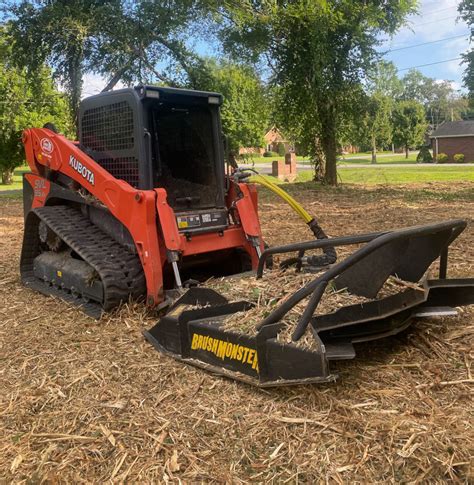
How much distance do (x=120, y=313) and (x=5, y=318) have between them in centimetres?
112

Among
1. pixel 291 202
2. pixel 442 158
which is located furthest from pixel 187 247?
pixel 442 158

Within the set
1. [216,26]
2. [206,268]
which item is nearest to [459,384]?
[206,268]

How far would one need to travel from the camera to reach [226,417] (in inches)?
113

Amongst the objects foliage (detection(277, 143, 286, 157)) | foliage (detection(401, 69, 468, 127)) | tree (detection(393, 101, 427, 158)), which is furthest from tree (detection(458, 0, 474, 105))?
foliage (detection(401, 69, 468, 127))

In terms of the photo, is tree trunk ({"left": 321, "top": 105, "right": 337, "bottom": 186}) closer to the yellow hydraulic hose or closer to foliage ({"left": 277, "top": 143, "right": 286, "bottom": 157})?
the yellow hydraulic hose

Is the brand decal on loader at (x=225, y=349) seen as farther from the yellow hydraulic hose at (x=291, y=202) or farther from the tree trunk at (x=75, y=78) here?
the tree trunk at (x=75, y=78)

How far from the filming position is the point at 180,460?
2.56m

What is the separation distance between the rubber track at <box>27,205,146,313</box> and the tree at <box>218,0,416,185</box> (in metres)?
12.7

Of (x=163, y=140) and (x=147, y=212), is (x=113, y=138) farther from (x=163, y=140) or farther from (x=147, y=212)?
(x=147, y=212)

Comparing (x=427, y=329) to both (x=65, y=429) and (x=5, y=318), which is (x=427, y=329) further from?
(x=5, y=318)

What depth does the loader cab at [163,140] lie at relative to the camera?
491cm

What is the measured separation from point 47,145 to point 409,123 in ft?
198

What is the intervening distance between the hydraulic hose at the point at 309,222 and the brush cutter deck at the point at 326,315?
0.54 metres

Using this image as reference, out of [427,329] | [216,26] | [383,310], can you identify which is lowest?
[427,329]
